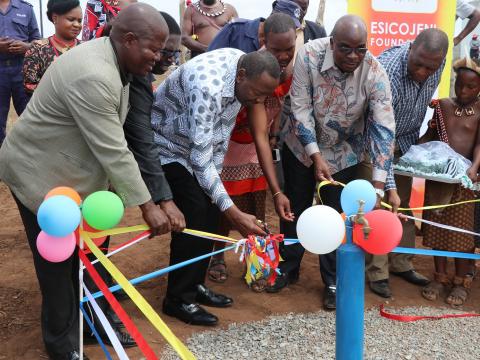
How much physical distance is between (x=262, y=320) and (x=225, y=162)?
1.09 meters

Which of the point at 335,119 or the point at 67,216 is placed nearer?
the point at 67,216

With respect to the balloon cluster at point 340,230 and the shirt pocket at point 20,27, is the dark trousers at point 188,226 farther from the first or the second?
the shirt pocket at point 20,27

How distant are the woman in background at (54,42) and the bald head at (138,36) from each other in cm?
226

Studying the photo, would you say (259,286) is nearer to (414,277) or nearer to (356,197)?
(414,277)

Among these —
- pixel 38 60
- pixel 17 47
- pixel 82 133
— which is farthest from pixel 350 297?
pixel 17 47

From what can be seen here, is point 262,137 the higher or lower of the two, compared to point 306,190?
higher

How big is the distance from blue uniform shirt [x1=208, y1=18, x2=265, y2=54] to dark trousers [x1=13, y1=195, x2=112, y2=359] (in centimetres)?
205

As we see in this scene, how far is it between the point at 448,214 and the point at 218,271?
1757 mm

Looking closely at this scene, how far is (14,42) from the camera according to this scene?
234 inches

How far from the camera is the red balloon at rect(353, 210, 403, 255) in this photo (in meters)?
2.06

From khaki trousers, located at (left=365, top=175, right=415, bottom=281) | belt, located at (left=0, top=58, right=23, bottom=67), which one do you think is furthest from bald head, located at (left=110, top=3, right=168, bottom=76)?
belt, located at (left=0, top=58, right=23, bottom=67)

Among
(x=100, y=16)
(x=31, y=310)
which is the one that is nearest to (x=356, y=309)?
(x=31, y=310)

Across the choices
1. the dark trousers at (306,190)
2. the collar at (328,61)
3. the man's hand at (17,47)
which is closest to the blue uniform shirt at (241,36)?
the collar at (328,61)

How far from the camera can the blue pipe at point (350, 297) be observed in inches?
82.4
